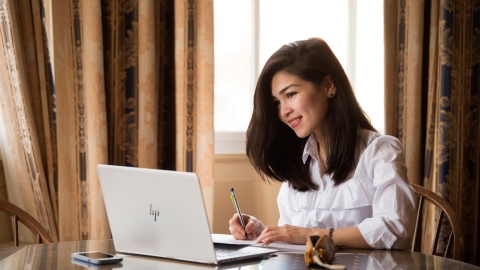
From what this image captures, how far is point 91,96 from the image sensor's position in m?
2.55

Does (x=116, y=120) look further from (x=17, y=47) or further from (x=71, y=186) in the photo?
(x=17, y=47)

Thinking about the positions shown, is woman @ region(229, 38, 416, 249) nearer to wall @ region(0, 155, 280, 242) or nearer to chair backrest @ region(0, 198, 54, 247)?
chair backrest @ region(0, 198, 54, 247)

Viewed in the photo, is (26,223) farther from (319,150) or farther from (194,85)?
(194,85)

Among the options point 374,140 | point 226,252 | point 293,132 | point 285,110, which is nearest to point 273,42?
point 293,132

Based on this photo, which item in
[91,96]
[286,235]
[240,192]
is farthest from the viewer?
[240,192]

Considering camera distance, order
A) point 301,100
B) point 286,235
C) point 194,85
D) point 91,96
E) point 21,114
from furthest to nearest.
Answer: point 194,85 < point 91,96 < point 21,114 < point 301,100 < point 286,235

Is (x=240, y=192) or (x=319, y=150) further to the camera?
(x=240, y=192)

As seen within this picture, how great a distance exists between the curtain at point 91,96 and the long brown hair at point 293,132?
855 millimetres

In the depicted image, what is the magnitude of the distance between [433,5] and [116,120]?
1.75 m

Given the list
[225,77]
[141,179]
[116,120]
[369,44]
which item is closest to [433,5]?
[369,44]

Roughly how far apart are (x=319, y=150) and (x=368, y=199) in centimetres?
28

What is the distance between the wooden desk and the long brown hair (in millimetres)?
408

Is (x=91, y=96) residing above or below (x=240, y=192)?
above

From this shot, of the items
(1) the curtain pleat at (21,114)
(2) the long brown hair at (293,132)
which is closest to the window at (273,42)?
(1) the curtain pleat at (21,114)
